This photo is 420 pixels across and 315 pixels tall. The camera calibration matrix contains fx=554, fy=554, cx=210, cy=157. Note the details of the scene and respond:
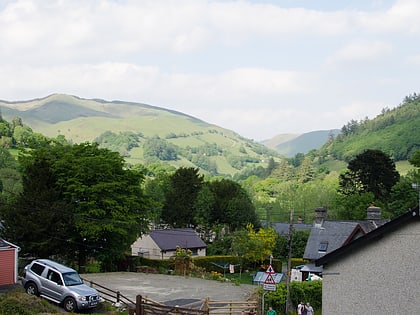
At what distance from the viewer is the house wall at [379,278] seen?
19.5 metres

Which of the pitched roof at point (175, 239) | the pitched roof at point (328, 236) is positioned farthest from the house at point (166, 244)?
the pitched roof at point (328, 236)

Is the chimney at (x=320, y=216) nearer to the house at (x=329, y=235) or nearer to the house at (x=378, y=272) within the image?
the house at (x=329, y=235)

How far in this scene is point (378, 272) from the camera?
20.0 metres

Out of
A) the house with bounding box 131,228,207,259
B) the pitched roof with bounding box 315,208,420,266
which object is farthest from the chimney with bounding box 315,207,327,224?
the pitched roof with bounding box 315,208,420,266

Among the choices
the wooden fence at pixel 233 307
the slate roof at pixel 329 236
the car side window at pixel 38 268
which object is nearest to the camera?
the car side window at pixel 38 268

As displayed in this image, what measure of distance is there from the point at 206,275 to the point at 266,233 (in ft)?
32.1

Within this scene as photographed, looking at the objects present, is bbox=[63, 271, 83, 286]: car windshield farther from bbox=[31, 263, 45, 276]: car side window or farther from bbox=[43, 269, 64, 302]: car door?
bbox=[31, 263, 45, 276]: car side window

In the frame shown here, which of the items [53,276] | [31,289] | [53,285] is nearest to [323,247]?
[53,276]

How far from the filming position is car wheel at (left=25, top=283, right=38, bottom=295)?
2788 cm

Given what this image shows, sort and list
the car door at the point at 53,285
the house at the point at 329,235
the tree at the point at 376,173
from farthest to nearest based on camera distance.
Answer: the tree at the point at 376,173 → the house at the point at 329,235 → the car door at the point at 53,285

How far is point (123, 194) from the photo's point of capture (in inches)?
1988

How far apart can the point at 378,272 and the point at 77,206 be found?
32.7 metres

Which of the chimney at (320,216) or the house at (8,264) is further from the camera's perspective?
the chimney at (320,216)

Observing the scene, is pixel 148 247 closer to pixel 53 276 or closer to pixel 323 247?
pixel 323 247
